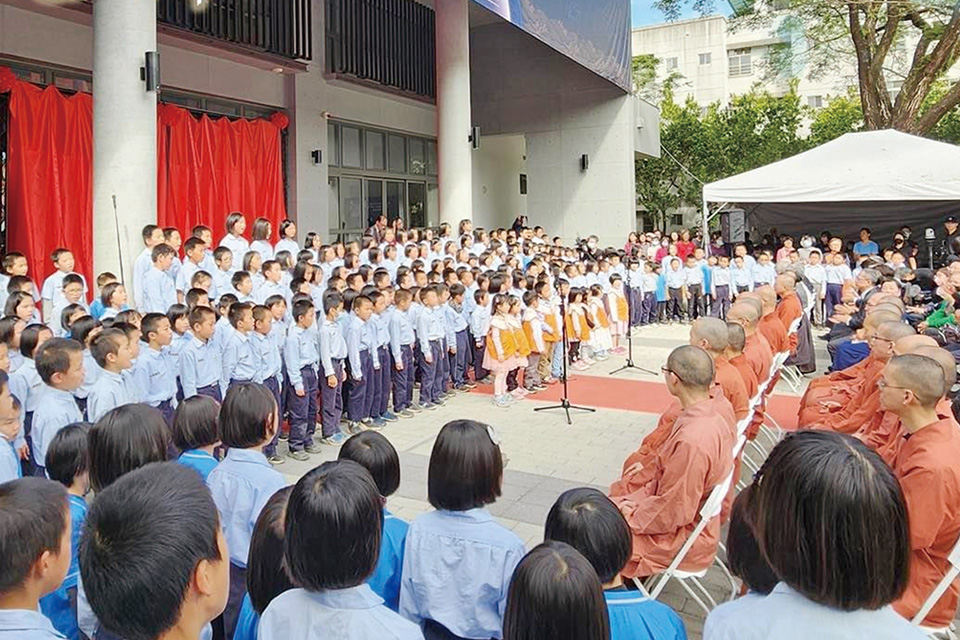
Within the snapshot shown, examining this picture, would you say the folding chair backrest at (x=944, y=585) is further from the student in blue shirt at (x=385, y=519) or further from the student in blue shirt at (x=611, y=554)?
the student in blue shirt at (x=385, y=519)

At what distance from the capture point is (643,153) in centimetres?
2009

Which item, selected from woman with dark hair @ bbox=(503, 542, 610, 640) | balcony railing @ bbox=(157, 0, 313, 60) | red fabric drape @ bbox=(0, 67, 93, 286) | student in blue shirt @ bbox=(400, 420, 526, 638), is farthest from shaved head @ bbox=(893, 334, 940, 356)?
balcony railing @ bbox=(157, 0, 313, 60)

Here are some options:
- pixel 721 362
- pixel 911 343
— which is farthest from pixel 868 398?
pixel 721 362

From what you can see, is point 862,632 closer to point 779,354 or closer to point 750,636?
point 750,636

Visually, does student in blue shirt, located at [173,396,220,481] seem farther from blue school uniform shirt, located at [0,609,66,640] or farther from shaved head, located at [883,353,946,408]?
shaved head, located at [883,353,946,408]

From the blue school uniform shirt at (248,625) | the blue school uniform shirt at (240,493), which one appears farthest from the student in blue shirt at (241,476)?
the blue school uniform shirt at (248,625)

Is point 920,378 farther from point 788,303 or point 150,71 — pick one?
point 150,71

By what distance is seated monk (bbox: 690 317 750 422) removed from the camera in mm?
4441

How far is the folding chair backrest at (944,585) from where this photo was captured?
2.57 metres

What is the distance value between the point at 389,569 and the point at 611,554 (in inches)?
35.4

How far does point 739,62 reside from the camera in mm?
44469

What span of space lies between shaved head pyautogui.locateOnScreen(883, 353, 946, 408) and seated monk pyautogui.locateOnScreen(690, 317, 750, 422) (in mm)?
1266

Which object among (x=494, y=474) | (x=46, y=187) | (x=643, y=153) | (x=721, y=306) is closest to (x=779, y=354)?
(x=494, y=474)

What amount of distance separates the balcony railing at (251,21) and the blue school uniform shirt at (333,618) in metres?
10.6
